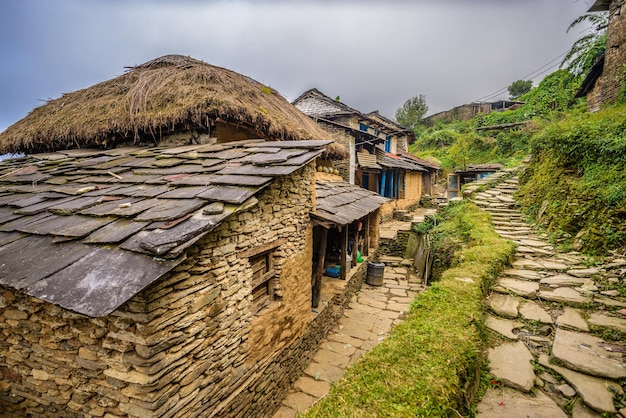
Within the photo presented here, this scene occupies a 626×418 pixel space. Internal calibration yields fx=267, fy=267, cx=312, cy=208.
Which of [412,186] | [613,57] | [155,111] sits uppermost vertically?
[613,57]

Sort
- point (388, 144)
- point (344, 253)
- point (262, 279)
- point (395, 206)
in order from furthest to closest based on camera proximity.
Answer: point (388, 144), point (395, 206), point (344, 253), point (262, 279)

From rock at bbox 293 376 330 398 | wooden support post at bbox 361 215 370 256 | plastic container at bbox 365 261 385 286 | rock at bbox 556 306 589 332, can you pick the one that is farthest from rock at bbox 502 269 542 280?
wooden support post at bbox 361 215 370 256

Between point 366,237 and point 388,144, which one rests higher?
point 388,144

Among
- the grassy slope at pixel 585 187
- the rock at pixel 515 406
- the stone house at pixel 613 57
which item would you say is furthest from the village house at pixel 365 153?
the rock at pixel 515 406

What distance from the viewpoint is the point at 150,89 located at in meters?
5.12

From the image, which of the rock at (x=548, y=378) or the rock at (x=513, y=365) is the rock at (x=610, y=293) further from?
the rock at (x=548, y=378)

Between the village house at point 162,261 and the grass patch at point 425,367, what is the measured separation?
4.87 feet

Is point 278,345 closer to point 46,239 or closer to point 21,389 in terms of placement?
point 21,389

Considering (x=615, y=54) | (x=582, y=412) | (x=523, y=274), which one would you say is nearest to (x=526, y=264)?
(x=523, y=274)

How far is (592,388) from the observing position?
194 cm

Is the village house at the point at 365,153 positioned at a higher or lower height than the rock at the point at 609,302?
higher

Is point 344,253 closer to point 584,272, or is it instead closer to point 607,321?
point 584,272

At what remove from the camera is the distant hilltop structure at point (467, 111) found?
33.1 m

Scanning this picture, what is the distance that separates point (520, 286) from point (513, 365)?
1780 millimetres
